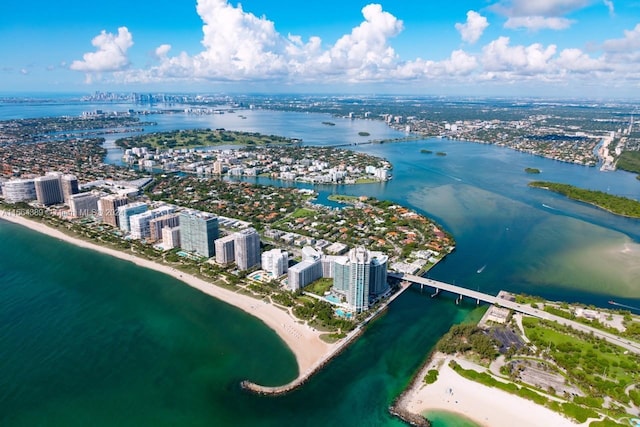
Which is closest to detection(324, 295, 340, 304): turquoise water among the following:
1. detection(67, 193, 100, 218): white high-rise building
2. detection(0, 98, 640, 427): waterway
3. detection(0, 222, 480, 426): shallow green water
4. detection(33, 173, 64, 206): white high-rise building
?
detection(0, 222, 480, 426): shallow green water

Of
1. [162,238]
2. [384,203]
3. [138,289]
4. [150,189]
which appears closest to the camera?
[138,289]

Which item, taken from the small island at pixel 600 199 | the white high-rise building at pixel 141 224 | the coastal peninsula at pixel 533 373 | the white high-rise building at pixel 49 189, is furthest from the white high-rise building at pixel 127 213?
the small island at pixel 600 199

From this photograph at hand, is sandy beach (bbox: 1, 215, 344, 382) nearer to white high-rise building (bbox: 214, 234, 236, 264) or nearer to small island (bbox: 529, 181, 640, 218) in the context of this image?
white high-rise building (bbox: 214, 234, 236, 264)

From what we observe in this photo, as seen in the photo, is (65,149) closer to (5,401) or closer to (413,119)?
(5,401)

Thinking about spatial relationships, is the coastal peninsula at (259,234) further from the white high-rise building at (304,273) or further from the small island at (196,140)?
the small island at (196,140)

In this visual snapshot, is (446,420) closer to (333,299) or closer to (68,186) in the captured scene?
(333,299)

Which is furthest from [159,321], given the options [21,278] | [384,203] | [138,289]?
[384,203]

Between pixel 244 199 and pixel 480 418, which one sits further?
pixel 244 199
